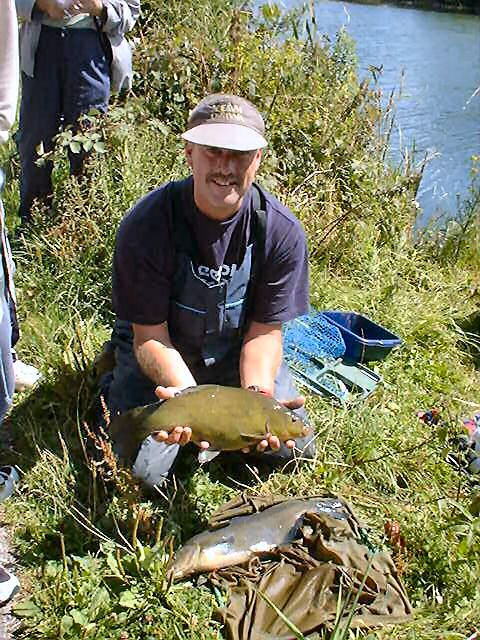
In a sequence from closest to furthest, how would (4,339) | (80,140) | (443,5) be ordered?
(4,339), (80,140), (443,5)

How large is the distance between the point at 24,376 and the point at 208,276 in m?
0.99

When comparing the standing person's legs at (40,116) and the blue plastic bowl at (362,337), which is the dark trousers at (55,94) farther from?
the blue plastic bowl at (362,337)

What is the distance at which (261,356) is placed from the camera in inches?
114

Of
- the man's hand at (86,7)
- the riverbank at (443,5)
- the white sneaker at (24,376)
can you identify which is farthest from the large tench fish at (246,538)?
the riverbank at (443,5)

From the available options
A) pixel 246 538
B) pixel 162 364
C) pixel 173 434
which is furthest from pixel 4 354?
pixel 246 538

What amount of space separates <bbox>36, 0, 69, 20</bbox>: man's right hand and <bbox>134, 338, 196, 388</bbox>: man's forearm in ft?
6.47

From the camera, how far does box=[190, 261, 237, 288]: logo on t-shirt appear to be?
9.26ft

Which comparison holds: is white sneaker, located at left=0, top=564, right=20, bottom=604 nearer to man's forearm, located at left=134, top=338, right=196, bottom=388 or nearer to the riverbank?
man's forearm, located at left=134, top=338, right=196, bottom=388

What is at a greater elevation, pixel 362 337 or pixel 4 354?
pixel 4 354

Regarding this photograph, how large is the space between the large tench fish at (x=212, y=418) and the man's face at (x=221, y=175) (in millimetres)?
638

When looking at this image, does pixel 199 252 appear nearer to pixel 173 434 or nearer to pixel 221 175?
pixel 221 175

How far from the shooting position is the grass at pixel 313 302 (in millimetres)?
2416

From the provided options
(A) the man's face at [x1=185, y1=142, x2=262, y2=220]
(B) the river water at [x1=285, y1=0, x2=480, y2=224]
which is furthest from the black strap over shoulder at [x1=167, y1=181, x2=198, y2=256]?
(B) the river water at [x1=285, y1=0, x2=480, y2=224]

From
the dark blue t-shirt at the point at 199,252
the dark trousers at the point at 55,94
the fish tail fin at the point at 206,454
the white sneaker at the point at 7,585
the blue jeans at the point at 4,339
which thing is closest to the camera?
the blue jeans at the point at 4,339
